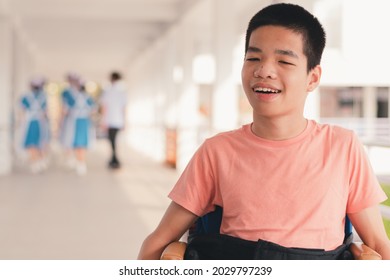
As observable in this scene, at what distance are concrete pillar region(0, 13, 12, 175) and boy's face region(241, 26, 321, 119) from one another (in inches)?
340

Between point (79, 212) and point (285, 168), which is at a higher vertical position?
point (285, 168)

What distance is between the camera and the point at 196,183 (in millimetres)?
1505

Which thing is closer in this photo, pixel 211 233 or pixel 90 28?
pixel 211 233

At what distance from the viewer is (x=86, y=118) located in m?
9.78

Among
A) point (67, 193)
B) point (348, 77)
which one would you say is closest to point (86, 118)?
point (67, 193)

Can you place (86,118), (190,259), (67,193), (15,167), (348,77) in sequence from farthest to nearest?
(15,167) < (86,118) < (67,193) < (348,77) < (190,259)

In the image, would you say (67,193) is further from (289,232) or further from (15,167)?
(289,232)

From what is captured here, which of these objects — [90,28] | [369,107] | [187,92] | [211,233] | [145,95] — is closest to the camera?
[211,233]

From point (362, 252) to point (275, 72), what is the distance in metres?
0.40

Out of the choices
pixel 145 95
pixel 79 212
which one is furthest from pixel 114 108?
pixel 145 95

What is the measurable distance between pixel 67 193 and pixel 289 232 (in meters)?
5.91

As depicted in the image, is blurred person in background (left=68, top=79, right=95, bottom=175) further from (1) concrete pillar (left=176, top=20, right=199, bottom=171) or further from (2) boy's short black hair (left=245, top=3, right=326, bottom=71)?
(2) boy's short black hair (left=245, top=3, right=326, bottom=71)

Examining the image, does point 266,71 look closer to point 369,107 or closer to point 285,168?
point 285,168

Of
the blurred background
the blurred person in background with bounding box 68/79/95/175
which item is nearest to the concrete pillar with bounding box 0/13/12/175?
the blurred background
